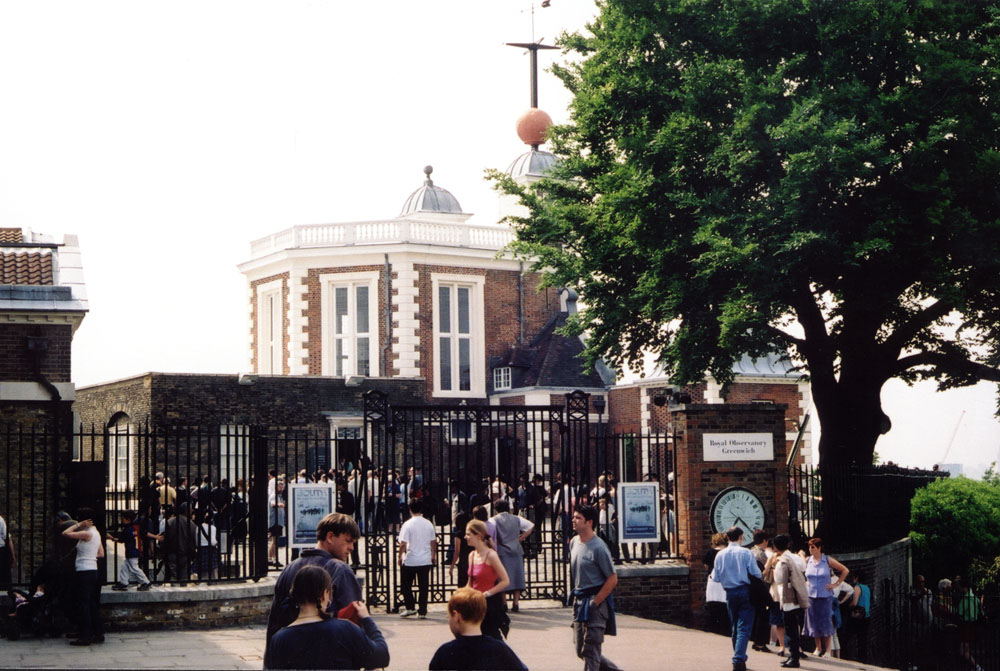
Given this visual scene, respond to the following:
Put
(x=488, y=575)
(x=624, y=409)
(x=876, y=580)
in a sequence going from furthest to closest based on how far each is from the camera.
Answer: (x=624, y=409) < (x=876, y=580) < (x=488, y=575)

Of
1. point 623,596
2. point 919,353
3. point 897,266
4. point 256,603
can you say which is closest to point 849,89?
point 897,266

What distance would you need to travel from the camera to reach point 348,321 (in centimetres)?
4266

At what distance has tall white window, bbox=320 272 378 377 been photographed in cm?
4219

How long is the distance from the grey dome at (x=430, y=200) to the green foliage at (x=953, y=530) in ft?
76.1

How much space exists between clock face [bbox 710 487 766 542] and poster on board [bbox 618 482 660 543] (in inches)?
36.4

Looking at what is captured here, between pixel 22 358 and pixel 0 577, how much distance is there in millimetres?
5164

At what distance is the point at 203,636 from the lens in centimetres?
1569

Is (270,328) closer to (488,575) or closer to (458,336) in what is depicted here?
(458,336)

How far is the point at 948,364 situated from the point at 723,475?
878 cm

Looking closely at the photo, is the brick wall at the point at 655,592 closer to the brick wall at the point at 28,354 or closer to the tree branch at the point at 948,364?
the tree branch at the point at 948,364

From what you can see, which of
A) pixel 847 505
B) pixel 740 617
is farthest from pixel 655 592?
pixel 847 505

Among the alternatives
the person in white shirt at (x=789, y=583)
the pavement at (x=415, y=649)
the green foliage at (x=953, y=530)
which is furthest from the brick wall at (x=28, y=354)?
the green foliage at (x=953, y=530)

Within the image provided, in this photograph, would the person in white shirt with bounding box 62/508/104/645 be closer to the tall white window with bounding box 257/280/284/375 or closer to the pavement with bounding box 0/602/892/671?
the pavement with bounding box 0/602/892/671

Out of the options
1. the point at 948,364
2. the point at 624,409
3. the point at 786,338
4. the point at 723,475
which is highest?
the point at 786,338
